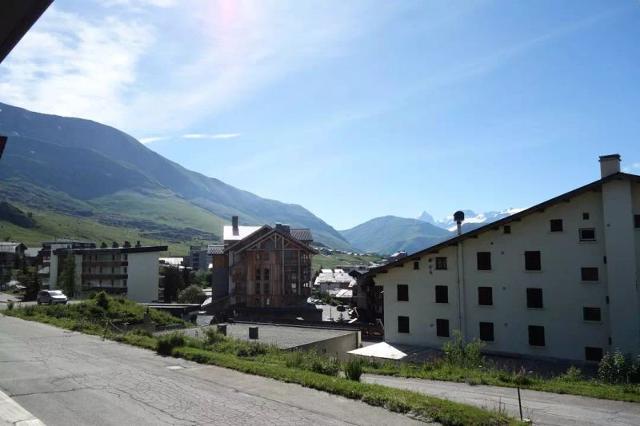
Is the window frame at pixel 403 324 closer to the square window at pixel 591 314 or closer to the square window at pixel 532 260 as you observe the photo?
the square window at pixel 532 260

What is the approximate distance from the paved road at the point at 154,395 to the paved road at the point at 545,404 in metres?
4.29

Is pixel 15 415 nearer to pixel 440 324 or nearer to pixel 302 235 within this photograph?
pixel 440 324

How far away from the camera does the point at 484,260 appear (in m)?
36.4

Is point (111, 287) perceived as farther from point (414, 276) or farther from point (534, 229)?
point (534, 229)

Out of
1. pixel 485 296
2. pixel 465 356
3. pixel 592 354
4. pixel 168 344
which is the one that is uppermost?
pixel 485 296

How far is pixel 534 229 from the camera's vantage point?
34.6m

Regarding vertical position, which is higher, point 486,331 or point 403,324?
Answer: point 403,324

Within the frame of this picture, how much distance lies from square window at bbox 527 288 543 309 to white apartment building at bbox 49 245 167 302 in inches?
2804

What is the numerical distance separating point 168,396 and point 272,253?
61.6 metres

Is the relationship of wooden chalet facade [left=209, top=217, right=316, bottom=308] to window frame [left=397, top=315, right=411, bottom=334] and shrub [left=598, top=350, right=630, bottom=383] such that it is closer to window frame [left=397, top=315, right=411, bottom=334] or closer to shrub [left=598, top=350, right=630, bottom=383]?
window frame [left=397, top=315, right=411, bottom=334]

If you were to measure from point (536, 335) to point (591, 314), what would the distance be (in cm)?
391

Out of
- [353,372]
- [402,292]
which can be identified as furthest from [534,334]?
[353,372]

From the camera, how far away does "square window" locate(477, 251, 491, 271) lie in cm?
3612

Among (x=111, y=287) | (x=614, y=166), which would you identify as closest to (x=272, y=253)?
(x=111, y=287)
